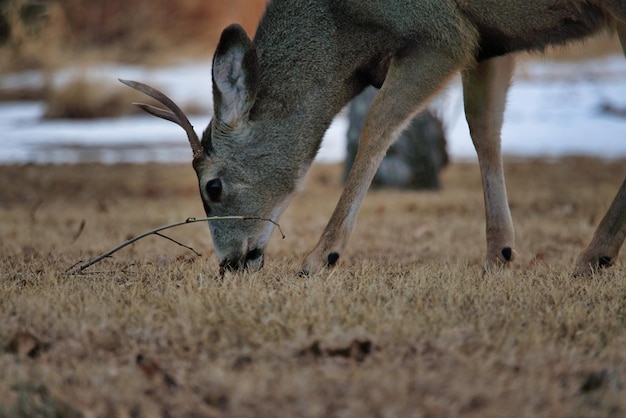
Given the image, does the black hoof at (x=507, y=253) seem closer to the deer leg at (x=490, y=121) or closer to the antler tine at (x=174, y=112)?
the deer leg at (x=490, y=121)

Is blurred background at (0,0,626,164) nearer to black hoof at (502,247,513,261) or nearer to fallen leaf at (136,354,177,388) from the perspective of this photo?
black hoof at (502,247,513,261)

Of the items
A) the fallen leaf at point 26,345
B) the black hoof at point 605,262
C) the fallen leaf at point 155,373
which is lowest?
the fallen leaf at point 155,373

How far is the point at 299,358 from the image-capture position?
307 cm

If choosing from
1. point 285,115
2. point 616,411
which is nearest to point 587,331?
point 616,411

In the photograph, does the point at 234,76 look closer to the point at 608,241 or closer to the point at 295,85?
the point at 295,85

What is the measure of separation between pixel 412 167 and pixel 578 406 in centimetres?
764

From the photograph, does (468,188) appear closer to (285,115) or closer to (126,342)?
(285,115)

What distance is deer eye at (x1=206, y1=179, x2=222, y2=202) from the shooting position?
16.5 feet

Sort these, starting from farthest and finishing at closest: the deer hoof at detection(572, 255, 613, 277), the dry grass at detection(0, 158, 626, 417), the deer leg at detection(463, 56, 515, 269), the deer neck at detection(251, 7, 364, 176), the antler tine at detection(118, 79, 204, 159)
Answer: the deer leg at detection(463, 56, 515, 269)
the deer neck at detection(251, 7, 364, 176)
the antler tine at detection(118, 79, 204, 159)
the deer hoof at detection(572, 255, 613, 277)
the dry grass at detection(0, 158, 626, 417)

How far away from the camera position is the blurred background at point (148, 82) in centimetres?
1448

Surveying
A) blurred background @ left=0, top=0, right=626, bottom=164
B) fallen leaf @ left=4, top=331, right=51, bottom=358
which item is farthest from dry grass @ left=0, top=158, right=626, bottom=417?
blurred background @ left=0, top=0, right=626, bottom=164

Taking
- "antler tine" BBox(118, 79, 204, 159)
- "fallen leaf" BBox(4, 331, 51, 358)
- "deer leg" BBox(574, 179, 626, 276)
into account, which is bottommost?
"fallen leaf" BBox(4, 331, 51, 358)

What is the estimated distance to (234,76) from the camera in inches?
192

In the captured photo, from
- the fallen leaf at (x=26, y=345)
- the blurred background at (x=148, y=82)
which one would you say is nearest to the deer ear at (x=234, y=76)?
the fallen leaf at (x=26, y=345)
